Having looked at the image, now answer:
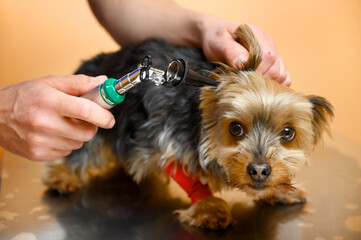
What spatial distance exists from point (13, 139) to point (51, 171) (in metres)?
0.45

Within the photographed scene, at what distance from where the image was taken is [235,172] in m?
0.98

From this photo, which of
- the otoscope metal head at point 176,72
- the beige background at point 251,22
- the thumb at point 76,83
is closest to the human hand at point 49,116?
the thumb at point 76,83

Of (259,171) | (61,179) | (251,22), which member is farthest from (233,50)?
(251,22)

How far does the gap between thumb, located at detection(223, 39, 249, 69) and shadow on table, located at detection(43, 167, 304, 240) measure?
0.38m

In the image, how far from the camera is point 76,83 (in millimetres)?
898

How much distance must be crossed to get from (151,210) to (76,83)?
44cm

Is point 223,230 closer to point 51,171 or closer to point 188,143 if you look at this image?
point 188,143

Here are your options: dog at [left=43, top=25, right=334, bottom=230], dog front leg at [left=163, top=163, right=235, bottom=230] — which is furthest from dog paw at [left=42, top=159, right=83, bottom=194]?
dog front leg at [left=163, top=163, right=235, bottom=230]

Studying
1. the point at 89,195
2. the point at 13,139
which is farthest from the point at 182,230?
the point at 13,139

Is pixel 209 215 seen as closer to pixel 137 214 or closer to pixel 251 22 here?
pixel 137 214

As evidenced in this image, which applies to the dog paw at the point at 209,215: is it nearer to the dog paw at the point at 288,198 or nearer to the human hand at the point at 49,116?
the dog paw at the point at 288,198

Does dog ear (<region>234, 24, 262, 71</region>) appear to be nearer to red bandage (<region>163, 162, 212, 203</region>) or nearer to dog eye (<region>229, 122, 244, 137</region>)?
dog eye (<region>229, 122, 244, 137</region>)

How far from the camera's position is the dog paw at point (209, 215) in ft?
3.57

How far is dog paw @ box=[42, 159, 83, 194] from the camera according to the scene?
1320mm
